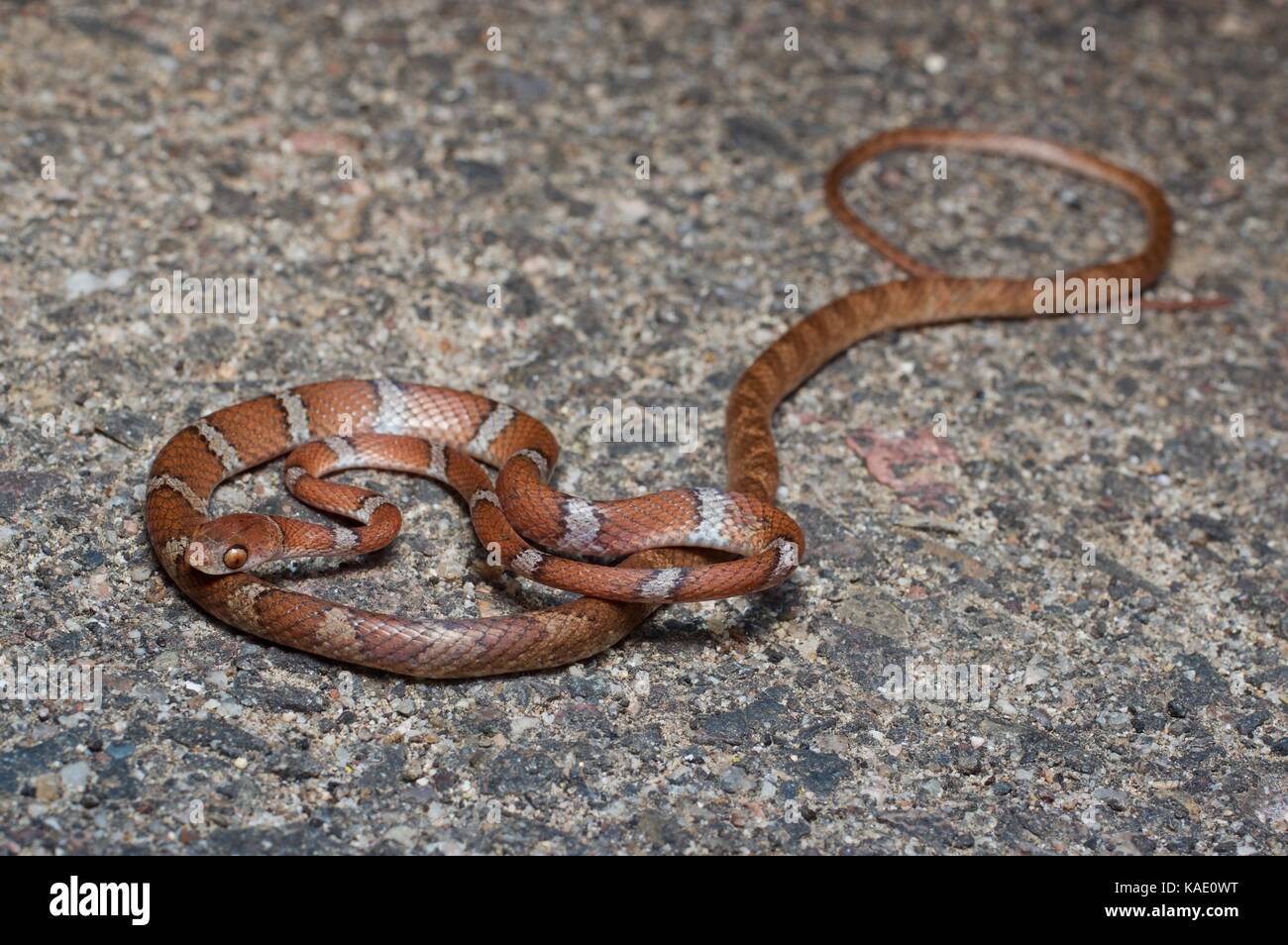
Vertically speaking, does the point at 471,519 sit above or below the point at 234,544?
above

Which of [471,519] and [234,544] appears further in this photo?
[471,519]

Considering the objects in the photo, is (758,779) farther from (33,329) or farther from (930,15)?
(930,15)

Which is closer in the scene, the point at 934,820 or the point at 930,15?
the point at 934,820
